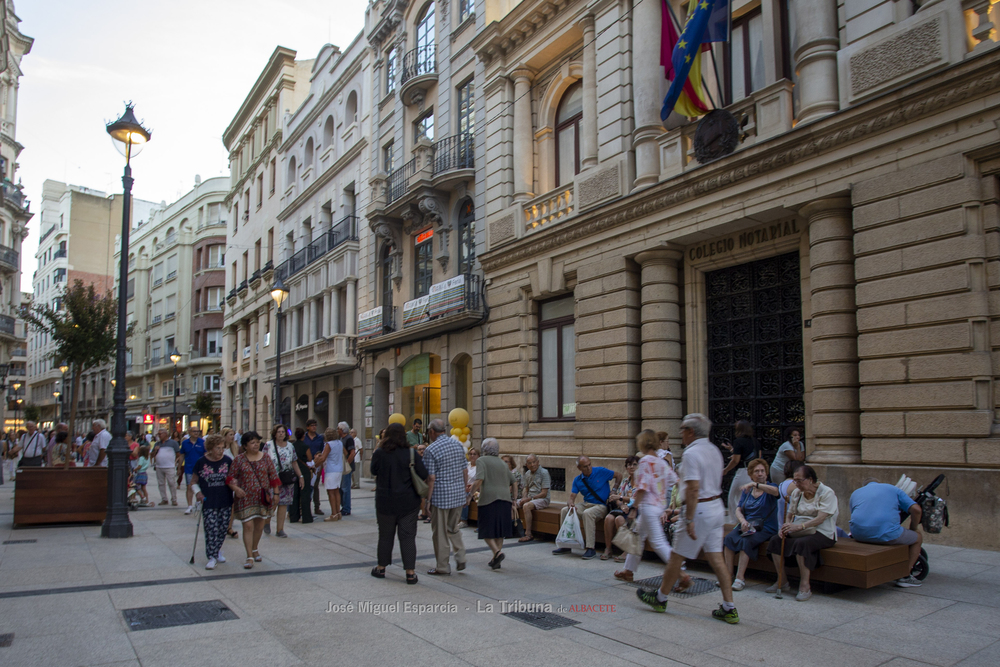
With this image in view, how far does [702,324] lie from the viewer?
48.5ft

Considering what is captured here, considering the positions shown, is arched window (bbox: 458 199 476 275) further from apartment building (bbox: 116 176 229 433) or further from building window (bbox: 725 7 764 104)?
apartment building (bbox: 116 176 229 433)

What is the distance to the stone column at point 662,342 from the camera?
14.8m

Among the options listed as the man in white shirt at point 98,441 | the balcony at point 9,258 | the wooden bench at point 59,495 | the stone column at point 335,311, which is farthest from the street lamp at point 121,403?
the balcony at point 9,258

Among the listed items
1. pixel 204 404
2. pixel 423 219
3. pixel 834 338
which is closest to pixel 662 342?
pixel 834 338

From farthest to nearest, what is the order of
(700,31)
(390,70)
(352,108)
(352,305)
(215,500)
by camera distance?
(352,108) → (352,305) → (390,70) → (700,31) → (215,500)

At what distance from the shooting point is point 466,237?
22.6m

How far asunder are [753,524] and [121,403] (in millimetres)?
10336

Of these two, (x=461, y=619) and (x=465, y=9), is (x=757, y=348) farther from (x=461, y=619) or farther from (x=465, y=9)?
(x=465, y=9)

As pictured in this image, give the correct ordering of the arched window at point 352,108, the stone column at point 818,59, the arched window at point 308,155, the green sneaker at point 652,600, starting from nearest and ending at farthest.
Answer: the green sneaker at point 652,600 < the stone column at point 818,59 < the arched window at point 352,108 < the arched window at point 308,155

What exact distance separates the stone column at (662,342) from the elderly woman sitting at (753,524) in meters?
6.56

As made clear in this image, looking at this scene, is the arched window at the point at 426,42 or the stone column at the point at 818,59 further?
the arched window at the point at 426,42

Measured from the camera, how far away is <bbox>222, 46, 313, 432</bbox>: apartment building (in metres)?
40.6

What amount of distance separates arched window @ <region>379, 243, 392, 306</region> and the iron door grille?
14849mm

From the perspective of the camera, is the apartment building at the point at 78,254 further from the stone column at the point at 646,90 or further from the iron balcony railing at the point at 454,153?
the stone column at the point at 646,90
